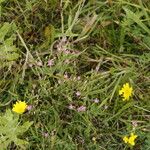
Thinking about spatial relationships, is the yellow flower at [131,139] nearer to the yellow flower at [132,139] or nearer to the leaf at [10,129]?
the yellow flower at [132,139]

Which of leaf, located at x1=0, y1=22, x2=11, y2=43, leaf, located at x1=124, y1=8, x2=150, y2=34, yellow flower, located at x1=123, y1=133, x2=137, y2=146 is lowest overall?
yellow flower, located at x1=123, y1=133, x2=137, y2=146

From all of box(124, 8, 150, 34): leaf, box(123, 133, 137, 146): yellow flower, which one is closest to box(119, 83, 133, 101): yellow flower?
box(123, 133, 137, 146): yellow flower

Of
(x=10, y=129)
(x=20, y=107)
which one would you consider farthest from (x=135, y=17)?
(x=10, y=129)

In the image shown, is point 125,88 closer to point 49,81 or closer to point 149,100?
point 149,100

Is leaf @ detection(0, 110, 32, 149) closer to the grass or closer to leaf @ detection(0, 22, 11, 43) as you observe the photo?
the grass

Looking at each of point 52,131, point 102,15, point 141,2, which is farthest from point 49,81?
point 141,2

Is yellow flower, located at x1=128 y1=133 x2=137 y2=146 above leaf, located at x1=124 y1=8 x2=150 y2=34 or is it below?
below
